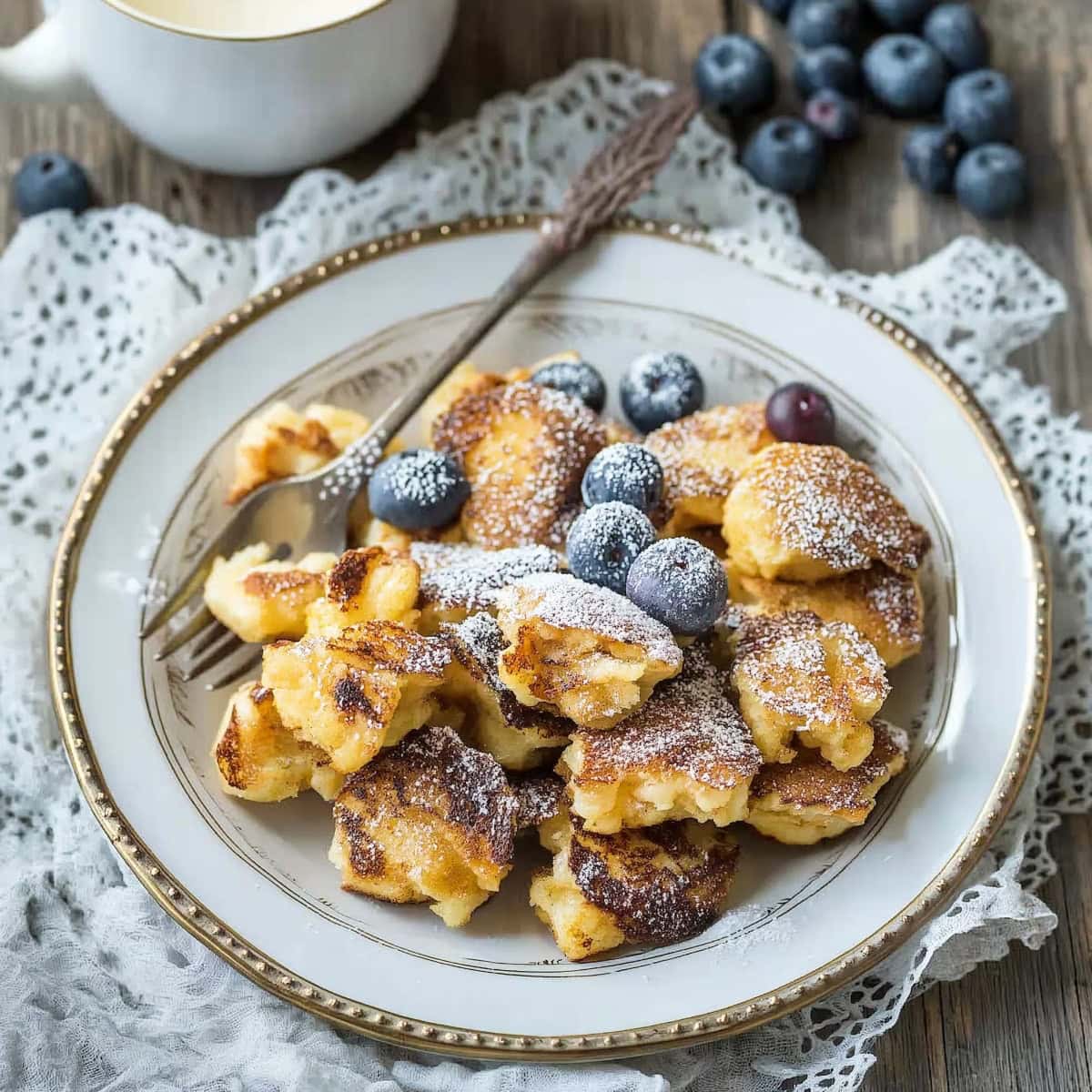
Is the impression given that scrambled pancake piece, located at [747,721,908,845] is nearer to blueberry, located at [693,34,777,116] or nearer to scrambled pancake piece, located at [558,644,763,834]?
scrambled pancake piece, located at [558,644,763,834]

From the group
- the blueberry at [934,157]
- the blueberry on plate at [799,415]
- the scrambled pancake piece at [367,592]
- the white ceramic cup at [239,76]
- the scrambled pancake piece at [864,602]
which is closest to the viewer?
the scrambled pancake piece at [367,592]

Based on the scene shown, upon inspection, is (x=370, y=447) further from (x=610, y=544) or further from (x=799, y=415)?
(x=799, y=415)

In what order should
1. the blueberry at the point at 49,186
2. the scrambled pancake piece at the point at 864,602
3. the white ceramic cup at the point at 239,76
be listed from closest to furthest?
the scrambled pancake piece at the point at 864,602 → the white ceramic cup at the point at 239,76 → the blueberry at the point at 49,186

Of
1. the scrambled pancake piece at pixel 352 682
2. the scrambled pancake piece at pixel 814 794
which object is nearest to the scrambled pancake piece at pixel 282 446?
the scrambled pancake piece at pixel 352 682

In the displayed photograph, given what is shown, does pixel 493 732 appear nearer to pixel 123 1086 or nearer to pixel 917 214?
pixel 123 1086

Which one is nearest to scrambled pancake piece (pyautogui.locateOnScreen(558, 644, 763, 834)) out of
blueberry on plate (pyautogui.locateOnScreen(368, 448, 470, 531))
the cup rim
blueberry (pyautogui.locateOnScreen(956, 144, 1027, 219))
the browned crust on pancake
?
the browned crust on pancake

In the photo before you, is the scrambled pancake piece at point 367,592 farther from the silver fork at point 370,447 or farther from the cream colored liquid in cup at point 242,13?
the cream colored liquid in cup at point 242,13
